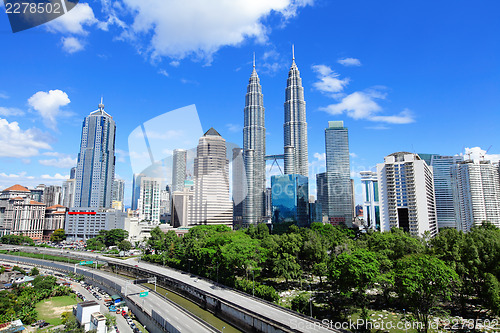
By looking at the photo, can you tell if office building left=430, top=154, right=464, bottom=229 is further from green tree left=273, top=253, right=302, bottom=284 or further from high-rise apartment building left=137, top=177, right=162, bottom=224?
high-rise apartment building left=137, top=177, right=162, bottom=224

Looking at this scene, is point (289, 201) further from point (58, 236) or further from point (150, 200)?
point (58, 236)

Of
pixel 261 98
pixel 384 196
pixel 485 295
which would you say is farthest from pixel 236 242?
pixel 261 98

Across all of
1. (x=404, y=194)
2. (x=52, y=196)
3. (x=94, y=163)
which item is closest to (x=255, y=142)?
(x=94, y=163)

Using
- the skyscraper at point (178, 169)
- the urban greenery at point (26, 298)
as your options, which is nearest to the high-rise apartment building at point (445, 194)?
the urban greenery at point (26, 298)

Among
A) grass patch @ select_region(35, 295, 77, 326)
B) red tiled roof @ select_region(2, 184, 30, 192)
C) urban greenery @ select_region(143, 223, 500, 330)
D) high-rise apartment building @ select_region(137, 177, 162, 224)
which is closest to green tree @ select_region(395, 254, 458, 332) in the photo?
urban greenery @ select_region(143, 223, 500, 330)

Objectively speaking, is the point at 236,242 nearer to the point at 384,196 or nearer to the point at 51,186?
the point at 384,196

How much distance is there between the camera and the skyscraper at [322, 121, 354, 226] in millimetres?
101500

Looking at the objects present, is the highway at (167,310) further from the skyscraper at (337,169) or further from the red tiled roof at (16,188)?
the red tiled roof at (16,188)

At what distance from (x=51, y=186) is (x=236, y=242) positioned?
451ft

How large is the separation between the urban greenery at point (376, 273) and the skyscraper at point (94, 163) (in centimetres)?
9115

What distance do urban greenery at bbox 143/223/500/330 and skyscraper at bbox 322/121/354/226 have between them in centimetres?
6561

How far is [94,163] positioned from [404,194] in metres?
113

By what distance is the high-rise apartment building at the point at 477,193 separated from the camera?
7406 cm

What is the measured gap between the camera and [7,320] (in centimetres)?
2303
